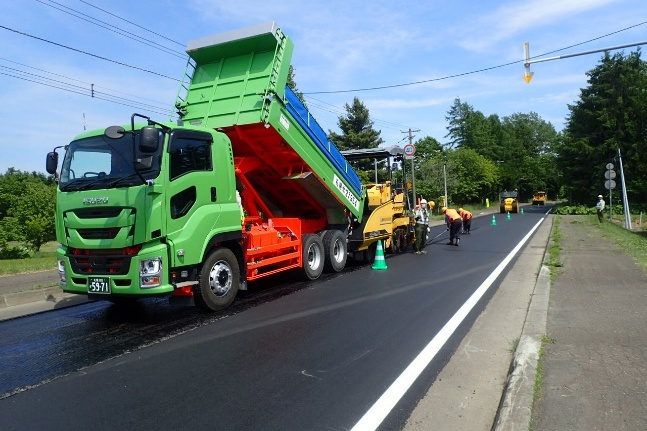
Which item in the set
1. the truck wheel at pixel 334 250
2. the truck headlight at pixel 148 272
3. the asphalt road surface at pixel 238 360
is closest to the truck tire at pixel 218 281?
the asphalt road surface at pixel 238 360

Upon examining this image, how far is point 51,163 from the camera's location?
7020 millimetres

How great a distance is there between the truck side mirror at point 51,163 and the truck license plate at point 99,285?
5.91ft

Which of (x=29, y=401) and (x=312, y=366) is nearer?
(x=29, y=401)

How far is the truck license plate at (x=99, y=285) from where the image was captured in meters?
6.36

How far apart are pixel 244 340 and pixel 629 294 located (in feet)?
18.9

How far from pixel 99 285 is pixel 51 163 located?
6.78ft

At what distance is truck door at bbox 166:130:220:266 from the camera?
253 inches

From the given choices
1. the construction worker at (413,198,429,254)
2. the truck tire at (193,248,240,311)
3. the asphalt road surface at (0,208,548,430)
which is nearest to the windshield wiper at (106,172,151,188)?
the truck tire at (193,248,240,311)

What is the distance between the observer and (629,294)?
718 centimetres

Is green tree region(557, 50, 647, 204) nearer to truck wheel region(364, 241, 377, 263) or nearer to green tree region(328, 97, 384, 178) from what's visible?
green tree region(328, 97, 384, 178)

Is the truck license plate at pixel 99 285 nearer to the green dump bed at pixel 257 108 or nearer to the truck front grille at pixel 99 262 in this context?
the truck front grille at pixel 99 262

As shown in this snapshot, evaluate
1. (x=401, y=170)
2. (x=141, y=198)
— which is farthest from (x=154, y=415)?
(x=401, y=170)

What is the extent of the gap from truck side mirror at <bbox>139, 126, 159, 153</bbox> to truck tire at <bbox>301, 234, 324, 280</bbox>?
4325 millimetres

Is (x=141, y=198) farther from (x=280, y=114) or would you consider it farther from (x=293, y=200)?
(x=293, y=200)
